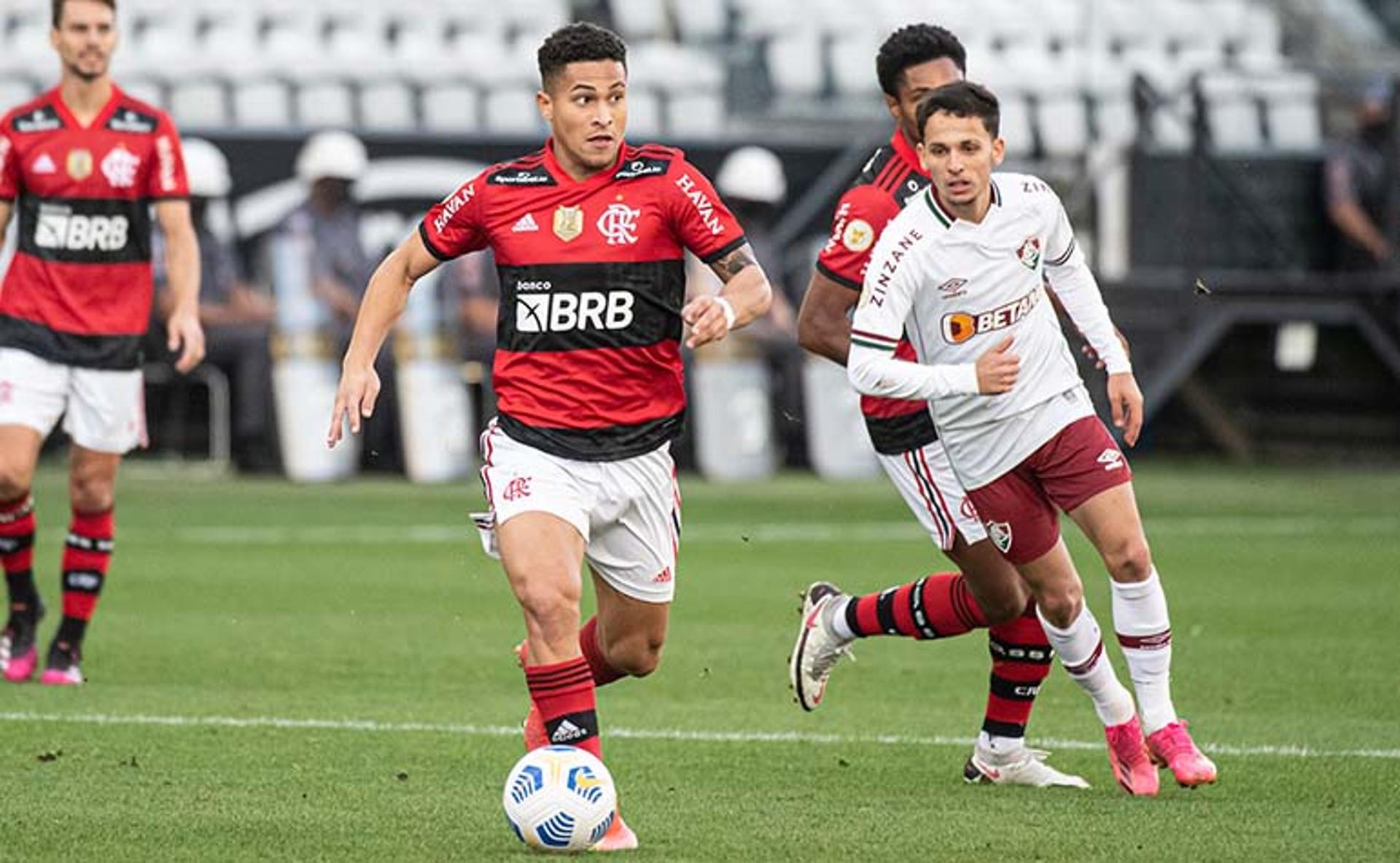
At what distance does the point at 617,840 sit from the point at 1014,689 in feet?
6.09

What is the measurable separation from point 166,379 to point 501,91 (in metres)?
3.75

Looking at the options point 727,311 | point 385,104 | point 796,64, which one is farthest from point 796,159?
point 727,311

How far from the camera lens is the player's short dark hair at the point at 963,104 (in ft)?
24.7

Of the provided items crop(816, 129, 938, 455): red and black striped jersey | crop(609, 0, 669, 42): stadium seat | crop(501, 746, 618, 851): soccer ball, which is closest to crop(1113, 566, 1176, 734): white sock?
crop(816, 129, 938, 455): red and black striped jersey

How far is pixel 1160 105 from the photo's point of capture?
22062mm

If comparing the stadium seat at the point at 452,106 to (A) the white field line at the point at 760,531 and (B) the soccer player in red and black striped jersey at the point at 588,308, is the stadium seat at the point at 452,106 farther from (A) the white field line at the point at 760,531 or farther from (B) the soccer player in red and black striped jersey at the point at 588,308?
(B) the soccer player in red and black striped jersey at the point at 588,308

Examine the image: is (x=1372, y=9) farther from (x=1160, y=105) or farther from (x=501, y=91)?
(x=501, y=91)

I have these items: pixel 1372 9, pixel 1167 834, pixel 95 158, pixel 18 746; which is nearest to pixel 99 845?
pixel 18 746

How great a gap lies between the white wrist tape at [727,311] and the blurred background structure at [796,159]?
1450 centimetres

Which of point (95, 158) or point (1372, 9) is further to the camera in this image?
point (1372, 9)

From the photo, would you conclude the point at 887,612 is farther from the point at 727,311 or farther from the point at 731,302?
the point at 727,311

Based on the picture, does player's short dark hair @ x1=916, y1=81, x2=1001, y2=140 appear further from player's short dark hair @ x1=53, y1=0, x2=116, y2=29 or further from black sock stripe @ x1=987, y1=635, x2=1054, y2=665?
player's short dark hair @ x1=53, y1=0, x2=116, y2=29

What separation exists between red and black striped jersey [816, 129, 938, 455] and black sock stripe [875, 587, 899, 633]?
1.91 feet

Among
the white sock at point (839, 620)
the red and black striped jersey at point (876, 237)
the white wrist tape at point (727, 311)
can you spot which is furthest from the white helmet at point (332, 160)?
the white wrist tape at point (727, 311)
